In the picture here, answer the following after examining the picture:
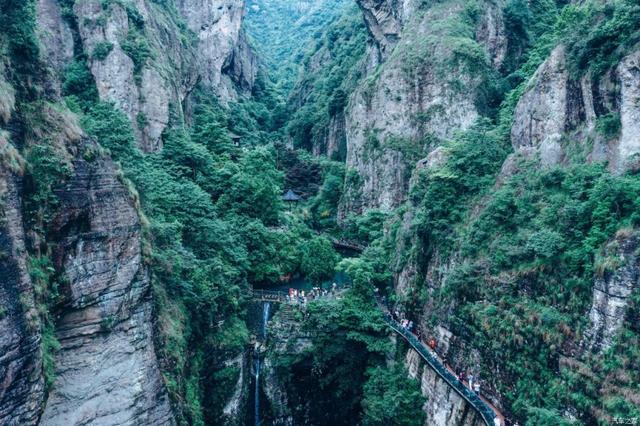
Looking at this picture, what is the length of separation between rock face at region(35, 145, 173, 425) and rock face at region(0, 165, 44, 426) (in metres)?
2.45

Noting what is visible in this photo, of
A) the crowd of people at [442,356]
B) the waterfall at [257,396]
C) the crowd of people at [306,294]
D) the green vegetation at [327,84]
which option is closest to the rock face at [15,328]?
the waterfall at [257,396]

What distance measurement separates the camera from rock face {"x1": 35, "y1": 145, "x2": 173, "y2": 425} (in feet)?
58.1

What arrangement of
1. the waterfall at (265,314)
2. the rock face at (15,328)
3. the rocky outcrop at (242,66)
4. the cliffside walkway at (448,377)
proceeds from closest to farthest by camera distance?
the rock face at (15,328) → the cliffside walkway at (448,377) → the waterfall at (265,314) → the rocky outcrop at (242,66)

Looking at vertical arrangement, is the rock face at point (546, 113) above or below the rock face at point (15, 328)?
above

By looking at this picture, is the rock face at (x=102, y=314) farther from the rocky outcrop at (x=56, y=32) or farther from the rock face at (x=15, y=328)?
the rocky outcrop at (x=56, y=32)

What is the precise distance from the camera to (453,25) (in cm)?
4906

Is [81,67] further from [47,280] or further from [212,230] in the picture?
[47,280]

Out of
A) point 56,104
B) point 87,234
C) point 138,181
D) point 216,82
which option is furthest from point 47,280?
point 216,82

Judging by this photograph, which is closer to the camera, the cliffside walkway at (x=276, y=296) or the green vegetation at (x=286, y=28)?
the cliffside walkway at (x=276, y=296)

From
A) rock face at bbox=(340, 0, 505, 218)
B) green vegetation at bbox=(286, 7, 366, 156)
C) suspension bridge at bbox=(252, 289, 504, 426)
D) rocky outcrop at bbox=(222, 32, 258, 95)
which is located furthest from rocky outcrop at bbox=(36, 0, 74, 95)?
green vegetation at bbox=(286, 7, 366, 156)

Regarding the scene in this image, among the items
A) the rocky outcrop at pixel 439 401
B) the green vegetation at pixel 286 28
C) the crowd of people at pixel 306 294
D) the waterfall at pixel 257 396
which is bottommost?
the waterfall at pixel 257 396

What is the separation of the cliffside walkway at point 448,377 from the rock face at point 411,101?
889 inches

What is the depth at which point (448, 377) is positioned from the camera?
2084 centimetres

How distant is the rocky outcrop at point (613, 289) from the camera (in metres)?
15.1
